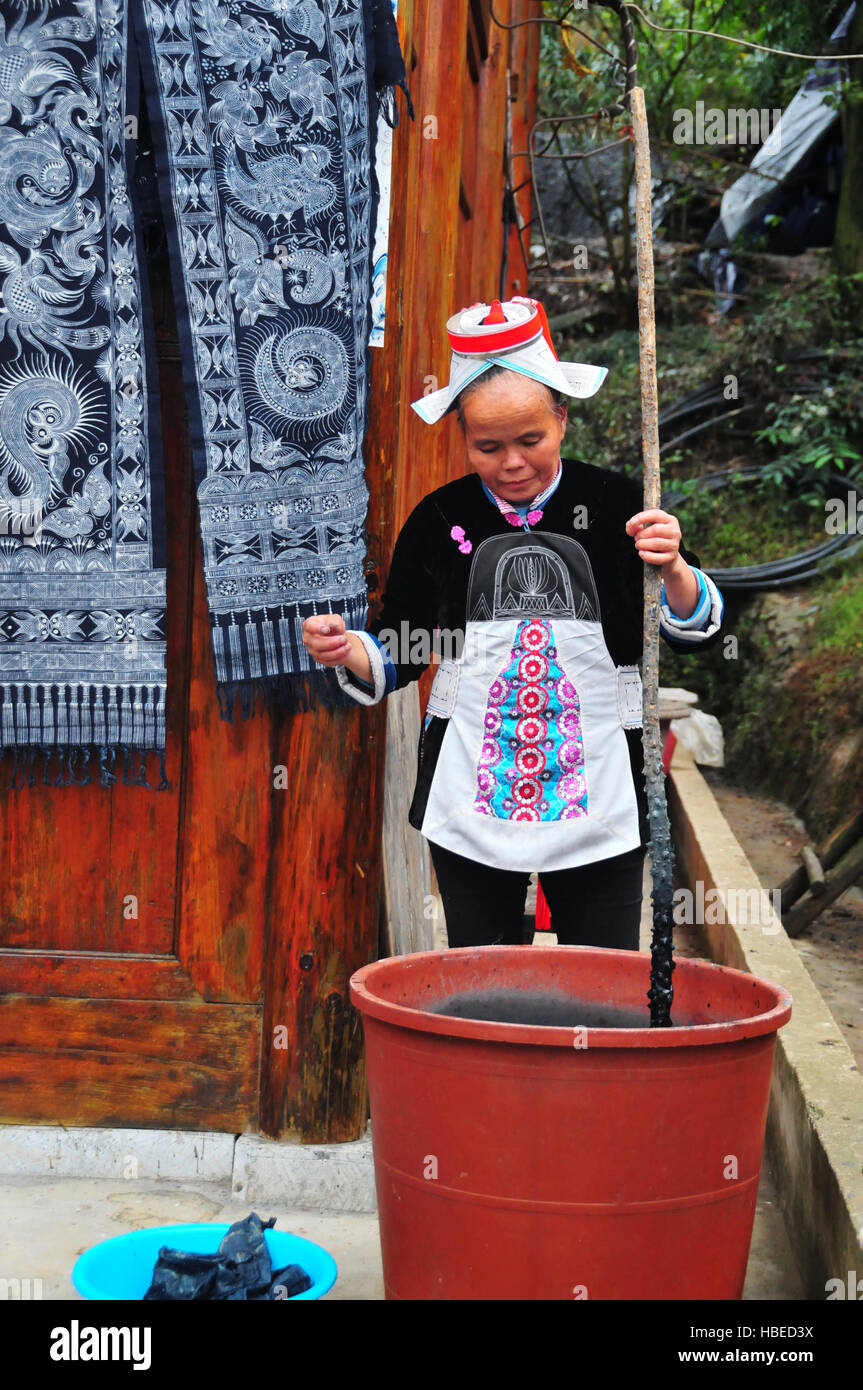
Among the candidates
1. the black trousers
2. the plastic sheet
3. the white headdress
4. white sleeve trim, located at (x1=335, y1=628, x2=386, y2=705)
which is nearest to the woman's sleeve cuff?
white sleeve trim, located at (x1=335, y1=628, x2=386, y2=705)

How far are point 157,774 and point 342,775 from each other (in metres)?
0.47

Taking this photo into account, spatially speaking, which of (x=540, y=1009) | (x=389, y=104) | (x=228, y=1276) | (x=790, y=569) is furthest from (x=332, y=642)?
(x=790, y=569)

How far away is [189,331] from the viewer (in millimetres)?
2896

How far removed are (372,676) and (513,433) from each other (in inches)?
21.5

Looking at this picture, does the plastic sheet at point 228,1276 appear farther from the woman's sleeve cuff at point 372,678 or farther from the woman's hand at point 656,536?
the woman's hand at point 656,536

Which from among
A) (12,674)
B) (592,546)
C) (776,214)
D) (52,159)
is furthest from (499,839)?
(776,214)

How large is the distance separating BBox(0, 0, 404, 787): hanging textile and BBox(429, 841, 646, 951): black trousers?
0.63 m

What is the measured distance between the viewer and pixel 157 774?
3.19 m

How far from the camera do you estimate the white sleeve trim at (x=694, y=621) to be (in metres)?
2.38

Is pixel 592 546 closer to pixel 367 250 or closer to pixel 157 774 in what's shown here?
pixel 367 250

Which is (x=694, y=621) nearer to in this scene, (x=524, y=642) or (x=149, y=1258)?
(x=524, y=642)

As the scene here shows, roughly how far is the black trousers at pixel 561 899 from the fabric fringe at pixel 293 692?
0.54 m

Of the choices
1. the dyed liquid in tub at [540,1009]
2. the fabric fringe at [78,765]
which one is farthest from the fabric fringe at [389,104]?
the dyed liquid in tub at [540,1009]

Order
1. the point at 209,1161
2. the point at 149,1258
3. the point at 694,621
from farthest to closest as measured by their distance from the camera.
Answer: the point at 209,1161 < the point at 149,1258 < the point at 694,621
